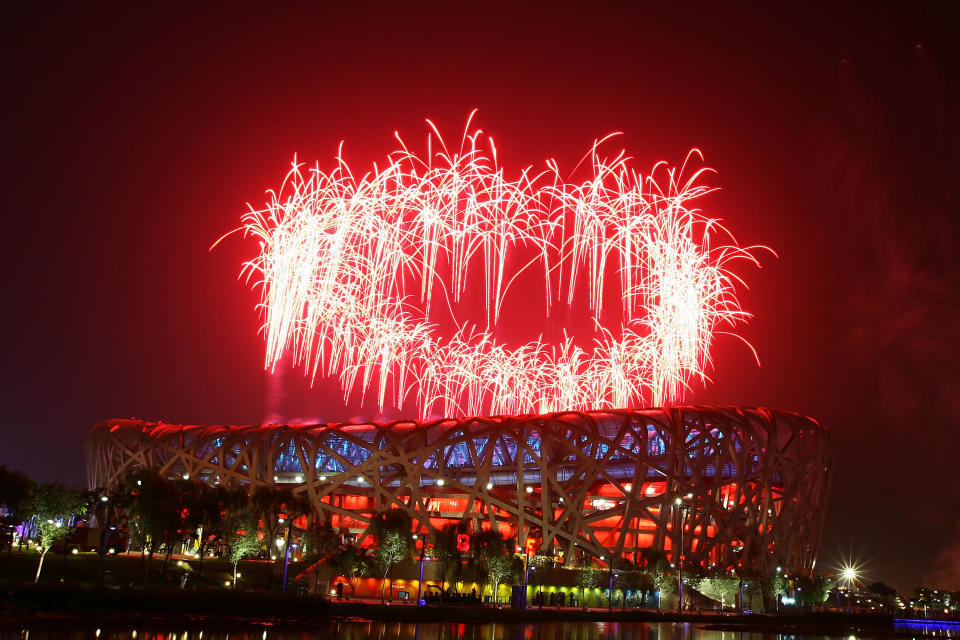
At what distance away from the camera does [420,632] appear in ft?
126

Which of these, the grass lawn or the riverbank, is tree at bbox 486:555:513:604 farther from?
the grass lawn

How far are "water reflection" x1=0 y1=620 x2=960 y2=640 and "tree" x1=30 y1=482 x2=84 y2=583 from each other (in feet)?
57.5

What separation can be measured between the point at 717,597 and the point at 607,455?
1466 centimetres

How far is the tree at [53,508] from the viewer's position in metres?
47.2

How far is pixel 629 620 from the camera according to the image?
56344 millimetres

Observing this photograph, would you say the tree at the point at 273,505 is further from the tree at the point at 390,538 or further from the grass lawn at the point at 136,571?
the tree at the point at 390,538

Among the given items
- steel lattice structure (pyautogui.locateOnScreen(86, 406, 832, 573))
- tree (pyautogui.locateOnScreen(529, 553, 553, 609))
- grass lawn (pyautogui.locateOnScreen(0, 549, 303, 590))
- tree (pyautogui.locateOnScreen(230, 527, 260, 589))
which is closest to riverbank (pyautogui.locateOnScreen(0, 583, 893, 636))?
grass lawn (pyautogui.locateOnScreen(0, 549, 303, 590))

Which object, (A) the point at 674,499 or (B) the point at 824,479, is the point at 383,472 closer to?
(A) the point at 674,499

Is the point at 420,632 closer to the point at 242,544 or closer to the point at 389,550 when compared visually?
the point at 389,550

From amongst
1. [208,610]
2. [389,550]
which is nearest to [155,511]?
[208,610]

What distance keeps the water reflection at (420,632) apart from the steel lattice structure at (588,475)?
1925cm

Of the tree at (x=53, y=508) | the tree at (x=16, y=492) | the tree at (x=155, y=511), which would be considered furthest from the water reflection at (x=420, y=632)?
the tree at (x=16, y=492)

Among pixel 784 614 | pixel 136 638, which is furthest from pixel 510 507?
pixel 136 638

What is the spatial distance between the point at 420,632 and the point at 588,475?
38.2 metres
